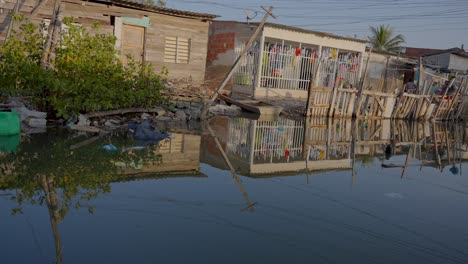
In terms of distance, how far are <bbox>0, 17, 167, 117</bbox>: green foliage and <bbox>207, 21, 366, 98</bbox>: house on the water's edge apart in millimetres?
8952

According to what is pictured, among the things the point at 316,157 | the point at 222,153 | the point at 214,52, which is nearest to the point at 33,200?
the point at 222,153

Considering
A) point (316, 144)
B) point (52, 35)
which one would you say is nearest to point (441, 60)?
point (316, 144)

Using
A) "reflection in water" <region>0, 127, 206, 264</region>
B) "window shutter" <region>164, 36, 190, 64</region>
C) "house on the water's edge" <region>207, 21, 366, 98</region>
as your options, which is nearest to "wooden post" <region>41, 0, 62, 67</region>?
"reflection in water" <region>0, 127, 206, 264</region>

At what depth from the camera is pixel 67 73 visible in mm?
9172

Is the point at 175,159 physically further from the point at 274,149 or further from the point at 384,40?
the point at 384,40

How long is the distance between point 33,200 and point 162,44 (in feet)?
41.2

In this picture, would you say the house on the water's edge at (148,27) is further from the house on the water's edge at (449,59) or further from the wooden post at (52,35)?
the house on the water's edge at (449,59)

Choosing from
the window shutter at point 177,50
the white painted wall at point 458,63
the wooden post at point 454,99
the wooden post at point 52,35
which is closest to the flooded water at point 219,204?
the wooden post at point 52,35

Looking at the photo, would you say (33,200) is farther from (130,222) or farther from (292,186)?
(292,186)

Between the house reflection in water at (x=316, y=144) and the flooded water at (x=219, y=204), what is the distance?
0.08 metres

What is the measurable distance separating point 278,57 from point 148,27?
5.87 meters

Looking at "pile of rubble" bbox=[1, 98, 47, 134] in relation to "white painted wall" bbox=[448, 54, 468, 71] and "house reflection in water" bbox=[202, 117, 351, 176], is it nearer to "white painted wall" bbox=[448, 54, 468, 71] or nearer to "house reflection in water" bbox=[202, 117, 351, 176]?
"house reflection in water" bbox=[202, 117, 351, 176]

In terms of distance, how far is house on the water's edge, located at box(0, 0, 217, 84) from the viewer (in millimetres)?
13320

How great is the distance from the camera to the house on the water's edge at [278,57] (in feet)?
58.5
